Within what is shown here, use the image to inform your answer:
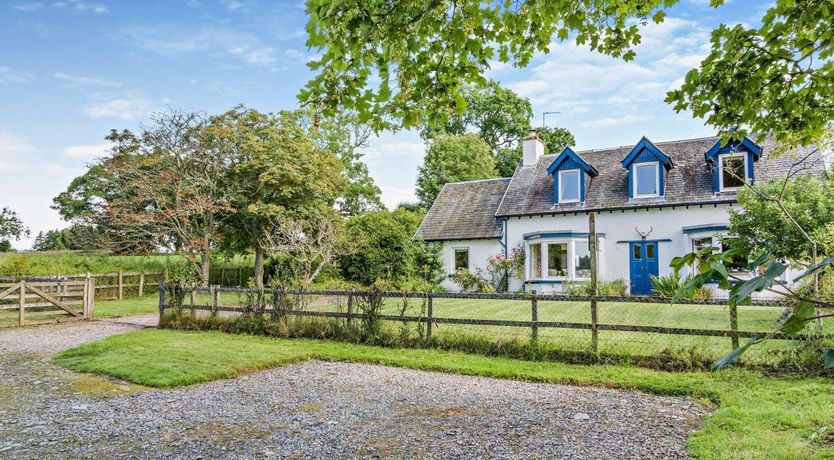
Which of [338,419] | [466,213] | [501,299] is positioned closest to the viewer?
[338,419]

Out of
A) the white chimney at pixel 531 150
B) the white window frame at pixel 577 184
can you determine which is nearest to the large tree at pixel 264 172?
the white chimney at pixel 531 150

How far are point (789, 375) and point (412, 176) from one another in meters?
34.5

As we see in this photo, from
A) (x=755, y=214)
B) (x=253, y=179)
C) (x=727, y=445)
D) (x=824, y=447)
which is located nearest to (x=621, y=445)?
(x=727, y=445)

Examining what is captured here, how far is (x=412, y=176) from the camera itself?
40.7 m

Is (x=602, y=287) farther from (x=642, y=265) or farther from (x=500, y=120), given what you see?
(x=500, y=120)

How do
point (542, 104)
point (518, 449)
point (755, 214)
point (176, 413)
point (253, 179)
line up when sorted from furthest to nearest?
1. point (542, 104)
2. point (253, 179)
3. point (755, 214)
4. point (176, 413)
5. point (518, 449)

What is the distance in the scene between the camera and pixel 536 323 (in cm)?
929

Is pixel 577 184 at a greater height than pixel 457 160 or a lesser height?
lesser

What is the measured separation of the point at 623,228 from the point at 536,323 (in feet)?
41.0

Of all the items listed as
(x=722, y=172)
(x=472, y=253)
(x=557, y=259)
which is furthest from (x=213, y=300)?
(x=722, y=172)

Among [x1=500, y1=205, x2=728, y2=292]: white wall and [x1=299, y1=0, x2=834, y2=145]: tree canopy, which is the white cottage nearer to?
[x1=500, y1=205, x2=728, y2=292]: white wall

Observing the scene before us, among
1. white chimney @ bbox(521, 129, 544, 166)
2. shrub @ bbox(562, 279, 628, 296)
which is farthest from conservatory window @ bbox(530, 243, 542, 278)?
white chimney @ bbox(521, 129, 544, 166)

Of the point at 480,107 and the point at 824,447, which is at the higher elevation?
the point at 480,107

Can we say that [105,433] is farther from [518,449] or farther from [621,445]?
[621,445]
